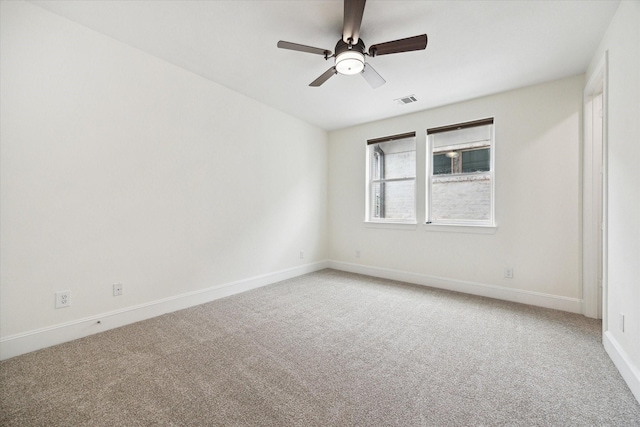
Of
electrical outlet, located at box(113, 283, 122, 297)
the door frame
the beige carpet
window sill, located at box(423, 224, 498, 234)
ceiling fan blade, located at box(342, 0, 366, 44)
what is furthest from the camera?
window sill, located at box(423, 224, 498, 234)

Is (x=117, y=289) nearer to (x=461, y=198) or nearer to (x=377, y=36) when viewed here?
(x=377, y=36)

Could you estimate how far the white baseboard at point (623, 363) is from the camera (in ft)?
5.37

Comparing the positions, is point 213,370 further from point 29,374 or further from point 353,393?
point 29,374

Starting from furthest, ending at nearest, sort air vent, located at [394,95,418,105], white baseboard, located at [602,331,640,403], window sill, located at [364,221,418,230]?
window sill, located at [364,221,418,230], air vent, located at [394,95,418,105], white baseboard, located at [602,331,640,403]

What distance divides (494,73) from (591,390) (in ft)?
9.79

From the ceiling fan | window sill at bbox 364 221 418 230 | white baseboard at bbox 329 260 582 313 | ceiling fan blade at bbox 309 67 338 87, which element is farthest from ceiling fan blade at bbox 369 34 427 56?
white baseboard at bbox 329 260 582 313

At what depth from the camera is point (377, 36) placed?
7.82 ft

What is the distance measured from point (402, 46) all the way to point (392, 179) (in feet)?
8.84

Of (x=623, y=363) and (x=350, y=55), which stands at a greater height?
(x=350, y=55)

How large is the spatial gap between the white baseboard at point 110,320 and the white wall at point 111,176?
6 cm

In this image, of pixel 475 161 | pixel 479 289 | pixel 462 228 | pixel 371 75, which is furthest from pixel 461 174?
pixel 371 75

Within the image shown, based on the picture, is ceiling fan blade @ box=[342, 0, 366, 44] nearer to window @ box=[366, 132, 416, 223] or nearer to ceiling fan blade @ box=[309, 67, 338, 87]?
ceiling fan blade @ box=[309, 67, 338, 87]

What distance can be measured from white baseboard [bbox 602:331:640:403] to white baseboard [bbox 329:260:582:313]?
36.2 inches

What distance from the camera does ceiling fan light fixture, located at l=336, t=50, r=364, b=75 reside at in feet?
7.29
